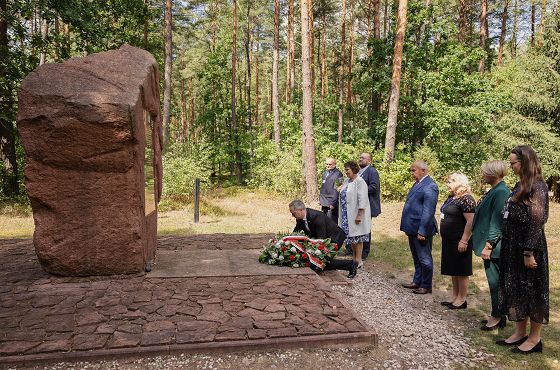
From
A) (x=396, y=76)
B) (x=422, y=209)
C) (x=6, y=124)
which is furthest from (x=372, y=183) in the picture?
(x=6, y=124)

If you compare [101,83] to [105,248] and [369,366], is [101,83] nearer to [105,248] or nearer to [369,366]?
[105,248]

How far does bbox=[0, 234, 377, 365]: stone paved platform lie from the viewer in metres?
3.58

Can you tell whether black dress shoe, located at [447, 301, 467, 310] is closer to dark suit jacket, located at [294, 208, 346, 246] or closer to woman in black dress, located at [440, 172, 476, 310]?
woman in black dress, located at [440, 172, 476, 310]

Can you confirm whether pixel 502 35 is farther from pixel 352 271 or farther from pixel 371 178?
pixel 352 271

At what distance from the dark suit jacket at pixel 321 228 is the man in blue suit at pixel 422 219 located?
3.60 feet

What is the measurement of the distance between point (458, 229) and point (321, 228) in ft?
7.05

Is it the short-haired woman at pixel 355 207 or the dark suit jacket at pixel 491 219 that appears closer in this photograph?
the dark suit jacket at pixel 491 219

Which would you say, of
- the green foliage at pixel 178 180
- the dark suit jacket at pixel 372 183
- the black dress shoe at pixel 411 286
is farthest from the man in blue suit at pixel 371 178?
the green foliage at pixel 178 180

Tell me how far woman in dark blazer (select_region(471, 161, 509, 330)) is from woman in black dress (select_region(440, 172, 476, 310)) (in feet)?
0.81

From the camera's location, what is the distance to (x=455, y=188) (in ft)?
15.9

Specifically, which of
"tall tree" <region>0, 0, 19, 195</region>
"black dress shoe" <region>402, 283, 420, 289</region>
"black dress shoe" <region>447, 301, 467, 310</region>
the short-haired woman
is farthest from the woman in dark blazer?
"tall tree" <region>0, 0, 19, 195</region>

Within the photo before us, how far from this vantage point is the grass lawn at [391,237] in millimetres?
4043

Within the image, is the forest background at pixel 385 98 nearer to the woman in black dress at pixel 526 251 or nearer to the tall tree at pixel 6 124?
the tall tree at pixel 6 124

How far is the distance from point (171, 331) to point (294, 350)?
118cm
